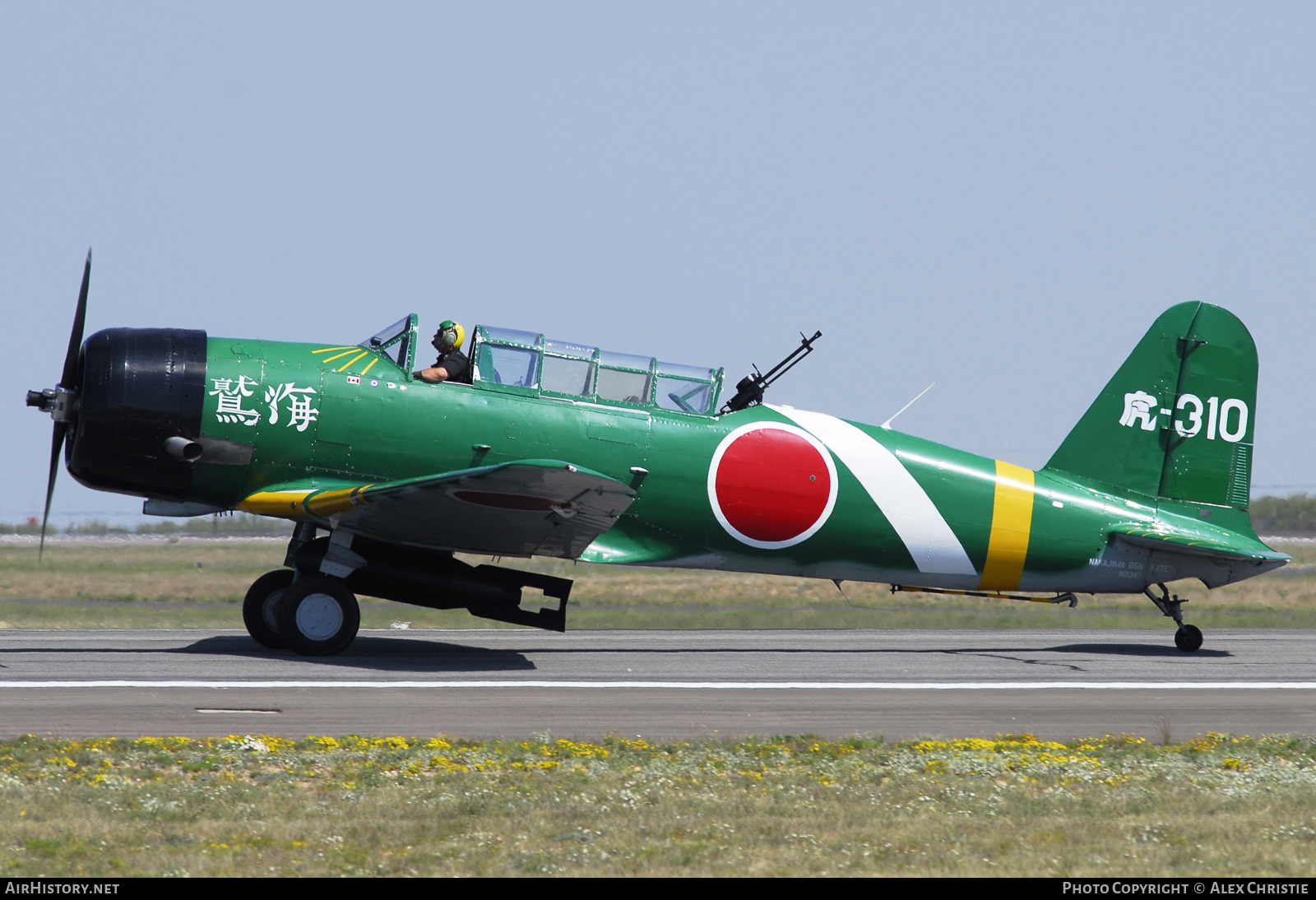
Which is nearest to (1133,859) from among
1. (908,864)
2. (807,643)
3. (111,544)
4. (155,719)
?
(908,864)

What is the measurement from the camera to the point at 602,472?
1282cm

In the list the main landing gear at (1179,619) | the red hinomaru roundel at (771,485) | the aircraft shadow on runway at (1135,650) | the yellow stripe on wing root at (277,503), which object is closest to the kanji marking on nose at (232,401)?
the yellow stripe on wing root at (277,503)

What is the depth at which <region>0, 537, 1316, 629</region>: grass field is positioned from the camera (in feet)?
62.9

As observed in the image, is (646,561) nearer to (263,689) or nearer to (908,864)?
(263,689)

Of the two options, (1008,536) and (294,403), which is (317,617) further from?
(1008,536)

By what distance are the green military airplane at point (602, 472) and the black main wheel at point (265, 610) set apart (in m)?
0.04

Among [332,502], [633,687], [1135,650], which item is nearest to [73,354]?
[332,502]

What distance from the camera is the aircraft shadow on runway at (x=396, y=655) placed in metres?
11.7

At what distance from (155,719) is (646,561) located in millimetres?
5620

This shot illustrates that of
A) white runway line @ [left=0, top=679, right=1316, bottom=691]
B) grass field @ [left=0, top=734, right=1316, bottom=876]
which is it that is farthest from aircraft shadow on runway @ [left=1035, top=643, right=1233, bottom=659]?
grass field @ [left=0, top=734, right=1316, bottom=876]

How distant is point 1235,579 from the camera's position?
1462 centimetres

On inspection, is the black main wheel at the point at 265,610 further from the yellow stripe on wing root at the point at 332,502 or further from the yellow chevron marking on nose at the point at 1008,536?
the yellow chevron marking on nose at the point at 1008,536

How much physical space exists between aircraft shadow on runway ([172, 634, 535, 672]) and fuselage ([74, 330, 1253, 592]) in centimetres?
145

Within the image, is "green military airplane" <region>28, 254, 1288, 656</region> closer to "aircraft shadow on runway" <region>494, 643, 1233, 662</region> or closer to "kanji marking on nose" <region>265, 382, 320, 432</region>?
"kanji marking on nose" <region>265, 382, 320, 432</region>
